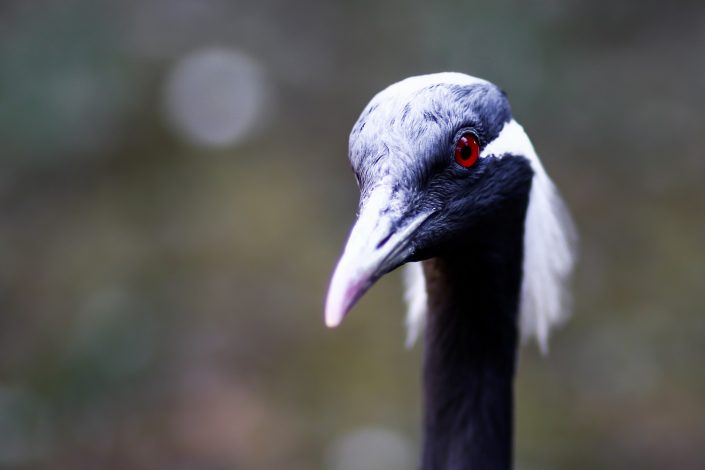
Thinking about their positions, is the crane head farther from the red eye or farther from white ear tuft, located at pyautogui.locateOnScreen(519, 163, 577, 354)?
white ear tuft, located at pyautogui.locateOnScreen(519, 163, 577, 354)

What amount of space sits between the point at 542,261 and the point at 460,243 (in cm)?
63

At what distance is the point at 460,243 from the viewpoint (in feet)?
9.75

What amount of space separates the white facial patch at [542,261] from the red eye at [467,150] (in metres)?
0.37

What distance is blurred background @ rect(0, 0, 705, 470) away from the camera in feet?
20.1

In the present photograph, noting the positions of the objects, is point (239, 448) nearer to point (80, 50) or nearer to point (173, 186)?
point (173, 186)

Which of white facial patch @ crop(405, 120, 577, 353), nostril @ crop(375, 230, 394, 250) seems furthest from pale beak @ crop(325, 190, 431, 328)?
white facial patch @ crop(405, 120, 577, 353)

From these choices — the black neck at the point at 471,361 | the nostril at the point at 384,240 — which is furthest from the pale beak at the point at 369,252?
the black neck at the point at 471,361

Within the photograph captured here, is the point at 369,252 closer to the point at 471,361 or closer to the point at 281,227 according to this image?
the point at 471,361

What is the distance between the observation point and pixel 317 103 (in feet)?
28.4

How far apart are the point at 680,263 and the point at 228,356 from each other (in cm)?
382

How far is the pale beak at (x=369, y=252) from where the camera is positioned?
240 cm

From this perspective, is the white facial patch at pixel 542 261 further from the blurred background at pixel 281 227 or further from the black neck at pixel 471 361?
the blurred background at pixel 281 227

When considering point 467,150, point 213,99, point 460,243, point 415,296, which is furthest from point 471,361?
point 213,99

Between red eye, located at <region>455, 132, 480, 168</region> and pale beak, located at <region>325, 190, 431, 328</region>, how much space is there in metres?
0.25
